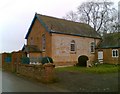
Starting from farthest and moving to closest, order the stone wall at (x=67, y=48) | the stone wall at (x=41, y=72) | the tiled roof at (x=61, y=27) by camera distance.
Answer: the tiled roof at (x=61, y=27), the stone wall at (x=67, y=48), the stone wall at (x=41, y=72)

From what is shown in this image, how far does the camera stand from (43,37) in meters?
34.2

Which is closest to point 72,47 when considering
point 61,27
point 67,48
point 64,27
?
point 67,48

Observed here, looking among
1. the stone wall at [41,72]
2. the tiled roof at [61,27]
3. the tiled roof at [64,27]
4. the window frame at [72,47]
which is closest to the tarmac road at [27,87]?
the stone wall at [41,72]

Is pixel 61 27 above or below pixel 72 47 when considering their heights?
above

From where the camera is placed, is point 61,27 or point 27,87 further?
point 61,27

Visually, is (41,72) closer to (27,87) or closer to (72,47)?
(27,87)

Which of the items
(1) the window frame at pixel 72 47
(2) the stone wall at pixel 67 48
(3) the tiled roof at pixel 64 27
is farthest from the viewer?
(1) the window frame at pixel 72 47

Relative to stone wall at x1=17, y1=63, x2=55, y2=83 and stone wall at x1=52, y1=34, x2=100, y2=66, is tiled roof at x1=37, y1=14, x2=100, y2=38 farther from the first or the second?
stone wall at x1=17, y1=63, x2=55, y2=83

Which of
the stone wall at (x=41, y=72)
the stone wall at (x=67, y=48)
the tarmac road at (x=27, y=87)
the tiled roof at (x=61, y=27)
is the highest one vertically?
the tiled roof at (x=61, y=27)

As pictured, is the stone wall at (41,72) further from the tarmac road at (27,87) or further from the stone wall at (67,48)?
the stone wall at (67,48)

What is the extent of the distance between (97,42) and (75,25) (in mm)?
5170

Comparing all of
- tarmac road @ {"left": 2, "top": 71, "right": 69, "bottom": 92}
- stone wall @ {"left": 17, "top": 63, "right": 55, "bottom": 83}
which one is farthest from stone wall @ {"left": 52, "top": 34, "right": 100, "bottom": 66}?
tarmac road @ {"left": 2, "top": 71, "right": 69, "bottom": 92}

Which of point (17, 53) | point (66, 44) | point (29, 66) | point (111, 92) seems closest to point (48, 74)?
point (29, 66)

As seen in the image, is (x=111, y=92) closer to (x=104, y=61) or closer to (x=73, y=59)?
(x=73, y=59)
